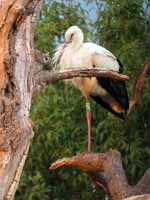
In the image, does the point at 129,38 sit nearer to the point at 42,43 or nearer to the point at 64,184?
the point at 42,43

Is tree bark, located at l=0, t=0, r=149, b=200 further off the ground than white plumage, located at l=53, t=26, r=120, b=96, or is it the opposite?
tree bark, located at l=0, t=0, r=149, b=200

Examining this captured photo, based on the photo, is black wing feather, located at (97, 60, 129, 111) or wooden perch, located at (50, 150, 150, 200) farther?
black wing feather, located at (97, 60, 129, 111)

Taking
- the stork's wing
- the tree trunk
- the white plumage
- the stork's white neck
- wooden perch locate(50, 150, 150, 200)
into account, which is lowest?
wooden perch locate(50, 150, 150, 200)

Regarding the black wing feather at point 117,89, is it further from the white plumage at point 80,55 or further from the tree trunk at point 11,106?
the tree trunk at point 11,106

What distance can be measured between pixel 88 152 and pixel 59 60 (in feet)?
2.31

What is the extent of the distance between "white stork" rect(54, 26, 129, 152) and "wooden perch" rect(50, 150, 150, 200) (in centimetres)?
28

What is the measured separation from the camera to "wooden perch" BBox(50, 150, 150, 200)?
5.21 m

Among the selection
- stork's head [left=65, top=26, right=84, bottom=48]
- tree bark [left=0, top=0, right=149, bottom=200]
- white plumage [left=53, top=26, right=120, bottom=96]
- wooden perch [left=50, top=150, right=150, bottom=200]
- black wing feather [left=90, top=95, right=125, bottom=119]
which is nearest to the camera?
tree bark [left=0, top=0, right=149, bottom=200]

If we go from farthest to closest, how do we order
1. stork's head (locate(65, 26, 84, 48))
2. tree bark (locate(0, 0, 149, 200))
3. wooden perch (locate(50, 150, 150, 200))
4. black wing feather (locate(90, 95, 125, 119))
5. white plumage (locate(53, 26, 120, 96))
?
black wing feather (locate(90, 95, 125, 119)) < stork's head (locate(65, 26, 84, 48)) < white plumage (locate(53, 26, 120, 96)) < wooden perch (locate(50, 150, 150, 200)) < tree bark (locate(0, 0, 149, 200))

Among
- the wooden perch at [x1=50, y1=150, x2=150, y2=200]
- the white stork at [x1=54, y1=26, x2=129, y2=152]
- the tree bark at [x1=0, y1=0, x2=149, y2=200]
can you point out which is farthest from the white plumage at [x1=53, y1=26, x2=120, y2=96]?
the tree bark at [x1=0, y1=0, x2=149, y2=200]

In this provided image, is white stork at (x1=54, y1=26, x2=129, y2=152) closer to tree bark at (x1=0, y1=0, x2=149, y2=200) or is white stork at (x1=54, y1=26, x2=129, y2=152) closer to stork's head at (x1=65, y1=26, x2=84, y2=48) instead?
stork's head at (x1=65, y1=26, x2=84, y2=48)

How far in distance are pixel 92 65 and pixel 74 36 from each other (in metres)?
0.23

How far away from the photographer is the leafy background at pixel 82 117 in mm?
6070

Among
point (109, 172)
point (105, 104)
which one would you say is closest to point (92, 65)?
point (105, 104)
